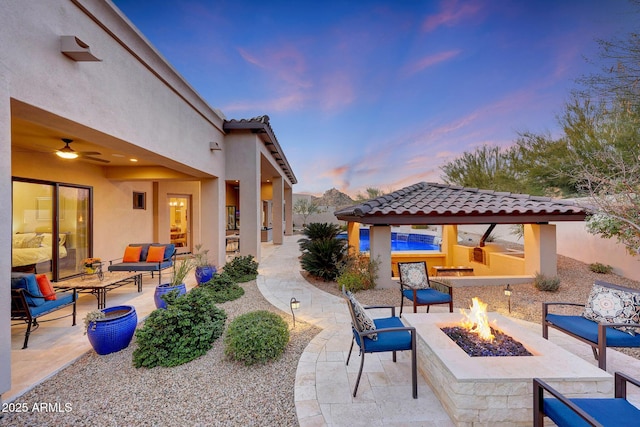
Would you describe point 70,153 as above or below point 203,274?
above

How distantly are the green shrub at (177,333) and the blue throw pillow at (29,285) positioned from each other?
78.8 inches

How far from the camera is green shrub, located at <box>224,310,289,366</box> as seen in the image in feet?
11.3

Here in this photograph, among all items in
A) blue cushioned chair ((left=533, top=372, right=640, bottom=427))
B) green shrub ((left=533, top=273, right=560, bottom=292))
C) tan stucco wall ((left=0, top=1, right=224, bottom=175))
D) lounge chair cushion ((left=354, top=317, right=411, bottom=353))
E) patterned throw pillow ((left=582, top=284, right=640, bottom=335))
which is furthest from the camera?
green shrub ((left=533, top=273, right=560, bottom=292))

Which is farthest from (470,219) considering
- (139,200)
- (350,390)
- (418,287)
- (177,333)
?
(139,200)

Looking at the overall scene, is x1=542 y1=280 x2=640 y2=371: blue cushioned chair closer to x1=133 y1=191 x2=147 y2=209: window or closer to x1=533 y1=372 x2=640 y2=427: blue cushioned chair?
x1=533 y1=372 x2=640 y2=427: blue cushioned chair

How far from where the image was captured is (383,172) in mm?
24828

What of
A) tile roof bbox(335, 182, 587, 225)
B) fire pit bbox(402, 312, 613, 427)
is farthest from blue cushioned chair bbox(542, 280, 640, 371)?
tile roof bbox(335, 182, 587, 225)

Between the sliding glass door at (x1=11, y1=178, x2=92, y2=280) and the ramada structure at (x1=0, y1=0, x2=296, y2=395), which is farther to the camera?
the sliding glass door at (x1=11, y1=178, x2=92, y2=280)

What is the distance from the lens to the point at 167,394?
2.91 m

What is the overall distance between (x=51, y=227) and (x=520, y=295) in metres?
13.3

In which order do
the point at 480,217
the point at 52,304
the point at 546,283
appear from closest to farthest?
1. the point at 52,304
2. the point at 546,283
3. the point at 480,217

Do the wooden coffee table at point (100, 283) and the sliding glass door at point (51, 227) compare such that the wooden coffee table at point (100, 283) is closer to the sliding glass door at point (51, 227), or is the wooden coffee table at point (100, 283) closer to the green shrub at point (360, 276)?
the sliding glass door at point (51, 227)

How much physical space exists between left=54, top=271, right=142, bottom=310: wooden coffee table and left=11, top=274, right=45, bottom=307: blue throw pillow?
1.96 feet

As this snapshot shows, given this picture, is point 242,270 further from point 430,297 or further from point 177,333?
point 430,297
